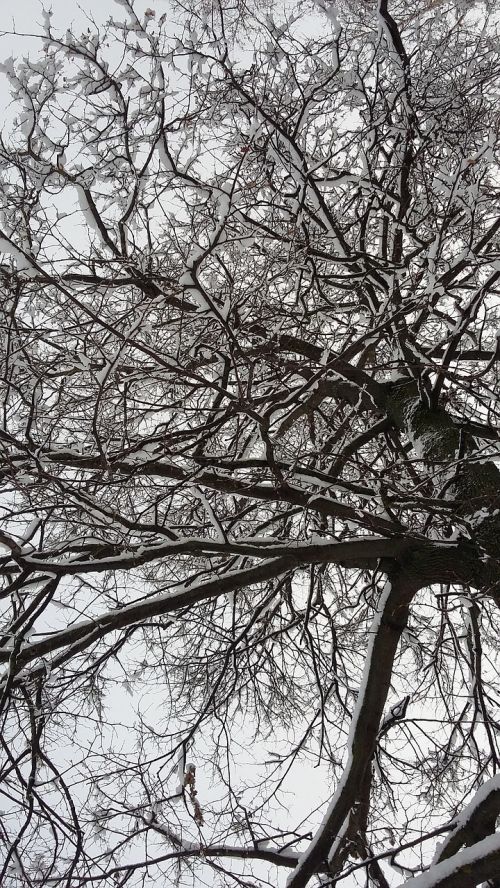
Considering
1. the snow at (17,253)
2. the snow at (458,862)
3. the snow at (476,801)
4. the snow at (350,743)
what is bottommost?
the snow at (458,862)

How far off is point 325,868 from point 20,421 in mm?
3353

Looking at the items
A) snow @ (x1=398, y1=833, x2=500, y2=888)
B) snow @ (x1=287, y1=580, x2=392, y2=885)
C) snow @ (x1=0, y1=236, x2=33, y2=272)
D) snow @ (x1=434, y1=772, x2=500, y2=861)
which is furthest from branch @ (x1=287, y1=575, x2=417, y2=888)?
snow @ (x1=0, y1=236, x2=33, y2=272)

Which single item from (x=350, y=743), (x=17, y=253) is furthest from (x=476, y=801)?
(x=17, y=253)

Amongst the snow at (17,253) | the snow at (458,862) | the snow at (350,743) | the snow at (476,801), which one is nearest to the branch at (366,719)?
the snow at (350,743)

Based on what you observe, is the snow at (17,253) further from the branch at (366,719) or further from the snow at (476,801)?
the snow at (476,801)

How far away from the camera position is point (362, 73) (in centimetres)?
434

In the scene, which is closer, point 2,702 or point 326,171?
point 2,702

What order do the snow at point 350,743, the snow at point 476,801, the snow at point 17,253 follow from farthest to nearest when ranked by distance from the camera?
1. the snow at point 17,253
2. the snow at point 350,743
3. the snow at point 476,801

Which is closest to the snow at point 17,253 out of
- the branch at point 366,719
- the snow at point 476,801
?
the branch at point 366,719

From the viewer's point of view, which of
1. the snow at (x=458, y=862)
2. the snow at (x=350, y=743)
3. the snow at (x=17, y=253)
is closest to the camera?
the snow at (x=458, y=862)

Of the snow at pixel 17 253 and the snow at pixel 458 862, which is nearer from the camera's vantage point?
the snow at pixel 458 862

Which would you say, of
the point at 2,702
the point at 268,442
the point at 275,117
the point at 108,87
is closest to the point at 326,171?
the point at 275,117

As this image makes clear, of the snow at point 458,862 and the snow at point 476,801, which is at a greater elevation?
the snow at point 476,801

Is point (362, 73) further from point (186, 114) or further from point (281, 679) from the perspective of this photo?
point (281, 679)
